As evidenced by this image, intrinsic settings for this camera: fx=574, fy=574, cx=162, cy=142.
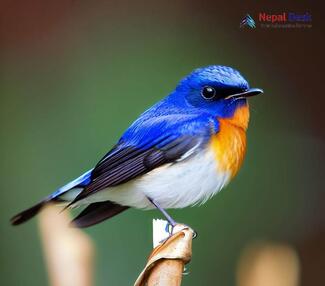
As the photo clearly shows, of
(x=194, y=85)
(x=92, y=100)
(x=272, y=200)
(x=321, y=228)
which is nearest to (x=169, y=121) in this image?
(x=194, y=85)

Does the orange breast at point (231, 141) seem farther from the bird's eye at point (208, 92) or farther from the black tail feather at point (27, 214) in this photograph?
the black tail feather at point (27, 214)

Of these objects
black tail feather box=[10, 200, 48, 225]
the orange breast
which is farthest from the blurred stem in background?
the orange breast

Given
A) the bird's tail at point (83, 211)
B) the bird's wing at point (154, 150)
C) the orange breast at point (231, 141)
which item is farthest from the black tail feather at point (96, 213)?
the orange breast at point (231, 141)

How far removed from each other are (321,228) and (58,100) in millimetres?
790

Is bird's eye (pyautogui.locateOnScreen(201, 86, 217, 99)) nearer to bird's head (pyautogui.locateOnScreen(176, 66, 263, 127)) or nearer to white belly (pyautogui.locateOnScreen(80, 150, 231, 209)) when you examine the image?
bird's head (pyautogui.locateOnScreen(176, 66, 263, 127))

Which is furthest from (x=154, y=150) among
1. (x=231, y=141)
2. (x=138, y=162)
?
(x=231, y=141)

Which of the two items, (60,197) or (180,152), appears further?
(60,197)

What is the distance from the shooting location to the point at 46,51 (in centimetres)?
151

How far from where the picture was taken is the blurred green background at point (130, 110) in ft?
4.89

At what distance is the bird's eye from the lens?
1.35 metres

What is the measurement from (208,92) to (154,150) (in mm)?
188

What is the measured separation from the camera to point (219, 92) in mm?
1343

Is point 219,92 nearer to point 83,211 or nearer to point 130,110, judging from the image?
point 130,110

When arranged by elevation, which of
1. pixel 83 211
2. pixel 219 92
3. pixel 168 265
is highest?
pixel 219 92
